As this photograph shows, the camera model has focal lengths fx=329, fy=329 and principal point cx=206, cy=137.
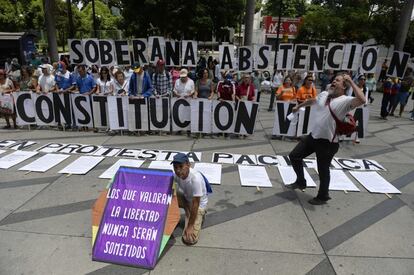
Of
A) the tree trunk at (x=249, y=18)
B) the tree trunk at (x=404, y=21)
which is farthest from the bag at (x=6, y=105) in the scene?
the tree trunk at (x=404, y=21)

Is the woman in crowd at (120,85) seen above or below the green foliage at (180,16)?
below

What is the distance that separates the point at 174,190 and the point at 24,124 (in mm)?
7285

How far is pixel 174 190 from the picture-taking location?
12.9 feet

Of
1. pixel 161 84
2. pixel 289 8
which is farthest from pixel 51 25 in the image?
pixel 289 8

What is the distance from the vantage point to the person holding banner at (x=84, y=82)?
9.05 m

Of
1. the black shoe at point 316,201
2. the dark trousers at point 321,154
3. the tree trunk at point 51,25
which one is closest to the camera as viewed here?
the dark trousers at point 321,154

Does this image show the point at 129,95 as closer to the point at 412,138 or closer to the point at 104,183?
the point at 104,183

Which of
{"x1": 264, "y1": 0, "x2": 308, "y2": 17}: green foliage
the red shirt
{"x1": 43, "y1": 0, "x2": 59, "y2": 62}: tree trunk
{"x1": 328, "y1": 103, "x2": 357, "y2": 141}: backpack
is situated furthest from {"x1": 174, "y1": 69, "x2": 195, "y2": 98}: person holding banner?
{"x1": 264, "y1": 0, "x2": 308, "y2": 17}: green foliage

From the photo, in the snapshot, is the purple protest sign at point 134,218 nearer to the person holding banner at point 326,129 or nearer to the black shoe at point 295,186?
the person holding banner at point 326,129

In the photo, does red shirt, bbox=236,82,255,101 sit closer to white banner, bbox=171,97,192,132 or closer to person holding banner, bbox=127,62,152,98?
white banner, bbox=171,97,192,132

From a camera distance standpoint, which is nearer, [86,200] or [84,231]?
[84,231]

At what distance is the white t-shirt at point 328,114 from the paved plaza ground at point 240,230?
118 cm

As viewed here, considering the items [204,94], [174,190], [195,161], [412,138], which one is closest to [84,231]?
[174,190]

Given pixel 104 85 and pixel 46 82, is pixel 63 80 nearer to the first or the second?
pixel 46 82
